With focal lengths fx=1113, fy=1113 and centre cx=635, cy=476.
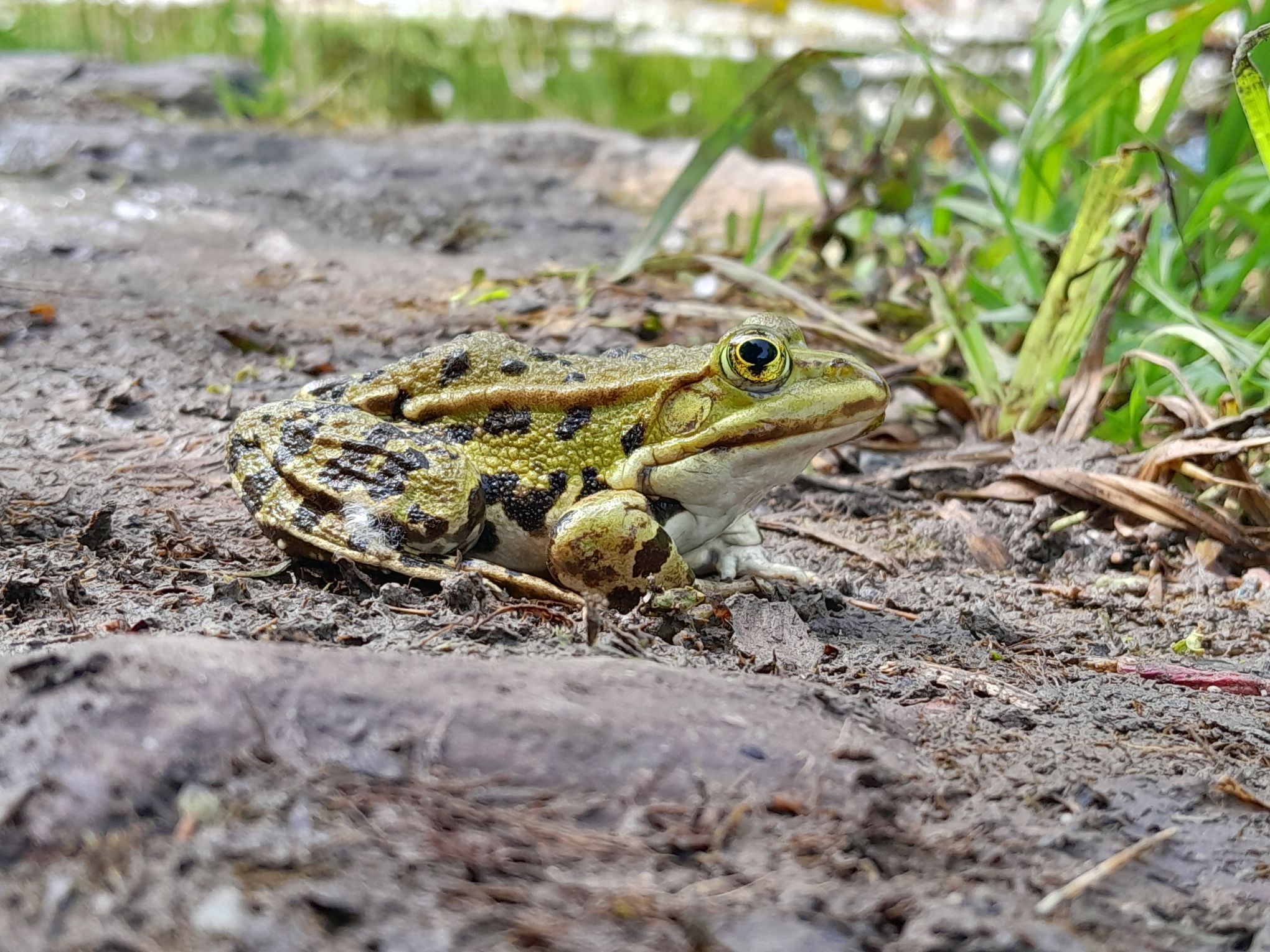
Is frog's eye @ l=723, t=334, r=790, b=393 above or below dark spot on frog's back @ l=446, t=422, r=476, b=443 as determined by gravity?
above

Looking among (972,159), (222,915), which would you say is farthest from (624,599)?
(972,159)

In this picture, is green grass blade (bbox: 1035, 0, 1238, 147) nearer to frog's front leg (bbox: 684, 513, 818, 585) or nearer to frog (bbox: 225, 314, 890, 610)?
frog (bbox: 225, 314, 890, 610)

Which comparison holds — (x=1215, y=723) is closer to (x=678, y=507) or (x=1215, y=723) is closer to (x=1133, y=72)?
(x=678, y=507)

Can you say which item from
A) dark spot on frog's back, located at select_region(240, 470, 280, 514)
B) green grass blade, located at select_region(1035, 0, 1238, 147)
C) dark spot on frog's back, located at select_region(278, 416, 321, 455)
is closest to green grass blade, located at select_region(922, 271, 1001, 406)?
green grass blade, located at select_region(1035, 0, 1238, 147)

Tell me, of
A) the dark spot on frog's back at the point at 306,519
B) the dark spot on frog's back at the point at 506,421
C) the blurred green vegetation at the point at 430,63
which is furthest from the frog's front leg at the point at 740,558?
the blurred green vegetation at the point at 430,63

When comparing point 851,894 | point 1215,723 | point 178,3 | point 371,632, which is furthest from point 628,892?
point 178,3

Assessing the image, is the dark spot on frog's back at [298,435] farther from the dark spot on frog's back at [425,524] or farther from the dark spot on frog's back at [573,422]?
the dark spot on frog's back at [573,422]

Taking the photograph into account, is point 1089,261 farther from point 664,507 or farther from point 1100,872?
point 1100,872
